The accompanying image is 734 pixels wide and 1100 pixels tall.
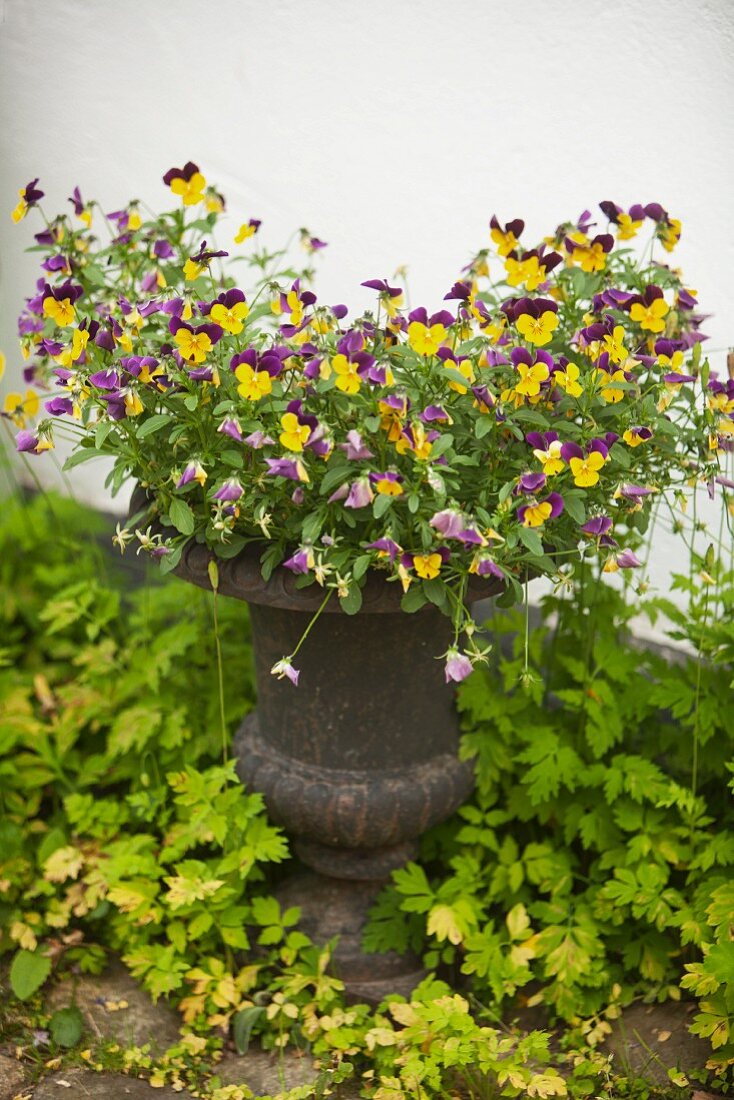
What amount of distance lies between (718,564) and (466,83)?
141 centimetres

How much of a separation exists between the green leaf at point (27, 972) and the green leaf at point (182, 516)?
3.47ft

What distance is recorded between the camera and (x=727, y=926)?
1869 millimetres

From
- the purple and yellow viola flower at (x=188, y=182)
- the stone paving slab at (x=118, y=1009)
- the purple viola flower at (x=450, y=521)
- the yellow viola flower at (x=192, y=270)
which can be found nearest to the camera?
the purple viola flower at (x=450, y=521)

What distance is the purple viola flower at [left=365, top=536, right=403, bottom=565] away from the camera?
1.64 metres

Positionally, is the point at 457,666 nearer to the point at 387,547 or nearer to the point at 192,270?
the point at 387,547

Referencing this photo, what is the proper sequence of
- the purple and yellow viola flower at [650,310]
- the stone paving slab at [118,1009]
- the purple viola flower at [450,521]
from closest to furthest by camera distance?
the purple viola flower at [450,521], the purple and yellow viola flower at [650,310], the stone paving slab at [118,1009]

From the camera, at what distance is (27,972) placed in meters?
2.21

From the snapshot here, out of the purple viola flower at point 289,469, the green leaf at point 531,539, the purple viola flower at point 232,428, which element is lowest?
the green leaf at point 531,539

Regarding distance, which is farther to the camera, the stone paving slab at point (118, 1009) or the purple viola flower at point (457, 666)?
the stone paving slab at point (118, 1009)

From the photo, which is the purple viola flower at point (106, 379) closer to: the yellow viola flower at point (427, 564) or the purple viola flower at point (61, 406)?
the purple viola flower at point (61, 406)

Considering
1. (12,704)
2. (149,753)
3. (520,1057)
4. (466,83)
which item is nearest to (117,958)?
(149,753)

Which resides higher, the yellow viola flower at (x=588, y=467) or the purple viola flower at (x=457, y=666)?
the yellow viola flower at (x=588, y=467)

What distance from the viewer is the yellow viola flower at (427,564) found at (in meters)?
1.69

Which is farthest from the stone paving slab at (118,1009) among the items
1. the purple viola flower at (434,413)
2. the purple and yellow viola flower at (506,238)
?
the purple and yellow viola flower at (506,238)
